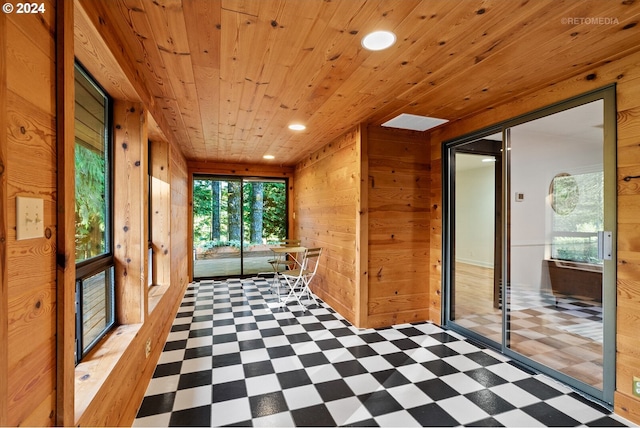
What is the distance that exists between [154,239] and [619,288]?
375 cm

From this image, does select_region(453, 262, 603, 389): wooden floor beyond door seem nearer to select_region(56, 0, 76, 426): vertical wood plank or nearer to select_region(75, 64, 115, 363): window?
select_region(56, 0, 76, 426): vertical wood plank

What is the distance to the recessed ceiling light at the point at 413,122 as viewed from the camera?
3002mm

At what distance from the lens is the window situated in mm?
1509

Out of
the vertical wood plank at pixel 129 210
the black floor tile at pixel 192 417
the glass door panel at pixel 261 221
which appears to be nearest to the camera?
the black floor tile at pixel 192 417

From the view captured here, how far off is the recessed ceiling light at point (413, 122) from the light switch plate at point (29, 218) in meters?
2.76

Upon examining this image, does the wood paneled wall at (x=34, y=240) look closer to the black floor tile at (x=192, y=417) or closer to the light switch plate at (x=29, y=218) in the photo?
the light switch plate at (x=29, y=218)

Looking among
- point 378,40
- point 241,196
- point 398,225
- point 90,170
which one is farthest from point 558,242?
point 241,196

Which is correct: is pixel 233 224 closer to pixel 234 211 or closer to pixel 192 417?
pixel 234 211

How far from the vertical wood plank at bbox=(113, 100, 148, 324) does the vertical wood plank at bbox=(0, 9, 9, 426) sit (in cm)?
129

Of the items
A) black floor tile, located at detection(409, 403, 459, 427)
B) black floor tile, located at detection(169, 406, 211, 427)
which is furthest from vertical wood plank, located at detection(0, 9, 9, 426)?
black floor tile, located at detection(409, 403, 459, 427)

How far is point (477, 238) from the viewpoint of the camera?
12.5 feet

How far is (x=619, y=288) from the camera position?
1890 millimetres

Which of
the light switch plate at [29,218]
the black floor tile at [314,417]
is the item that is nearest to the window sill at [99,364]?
the light switch plate at [29,218]

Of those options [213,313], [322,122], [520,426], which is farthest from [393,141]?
[213,313]
